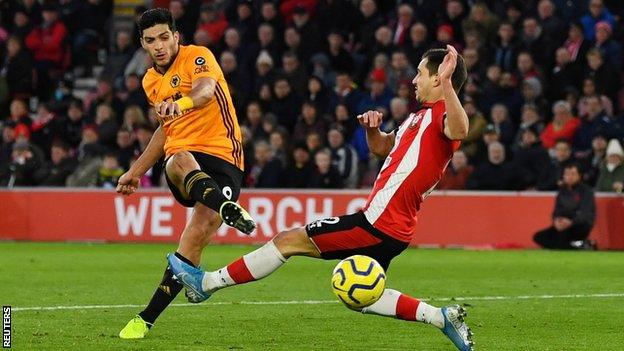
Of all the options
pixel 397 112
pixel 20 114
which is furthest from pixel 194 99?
pixel 20 114

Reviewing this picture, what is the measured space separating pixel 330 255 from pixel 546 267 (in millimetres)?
8272

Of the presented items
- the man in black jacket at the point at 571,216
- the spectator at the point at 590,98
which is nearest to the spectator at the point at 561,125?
the spectator at the point at 590,98

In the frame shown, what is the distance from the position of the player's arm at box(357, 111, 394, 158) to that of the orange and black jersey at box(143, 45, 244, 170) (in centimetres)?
117

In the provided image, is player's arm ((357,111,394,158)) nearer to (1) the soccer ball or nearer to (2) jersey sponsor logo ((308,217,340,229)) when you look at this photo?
(2) jersey sponsor logo ((308,217,340,229))

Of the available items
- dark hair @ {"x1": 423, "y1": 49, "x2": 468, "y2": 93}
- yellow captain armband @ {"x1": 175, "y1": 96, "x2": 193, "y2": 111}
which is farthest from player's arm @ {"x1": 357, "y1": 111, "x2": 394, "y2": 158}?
yellow captain armband @ {"x1": 175, "y1": 96, "x2": 193, "y2": 111}

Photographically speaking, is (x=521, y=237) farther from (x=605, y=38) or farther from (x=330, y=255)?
(x=330, y=255)

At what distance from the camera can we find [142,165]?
34.0ft

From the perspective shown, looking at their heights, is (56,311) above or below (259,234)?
above

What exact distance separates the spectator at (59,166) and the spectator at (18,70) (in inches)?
132

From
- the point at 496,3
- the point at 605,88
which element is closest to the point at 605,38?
the point at 605,88

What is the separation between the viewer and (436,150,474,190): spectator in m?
21.7

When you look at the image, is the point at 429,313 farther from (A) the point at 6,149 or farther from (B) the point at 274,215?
(A) the point at 6,149

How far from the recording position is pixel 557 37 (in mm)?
23156

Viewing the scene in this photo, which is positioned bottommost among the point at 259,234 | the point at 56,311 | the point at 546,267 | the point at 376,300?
the point at 259,234
